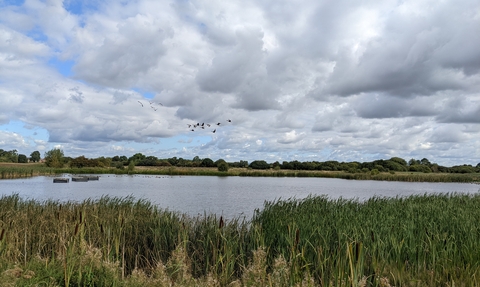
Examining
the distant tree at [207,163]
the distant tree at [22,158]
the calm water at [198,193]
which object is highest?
the distant tree at [22,158]

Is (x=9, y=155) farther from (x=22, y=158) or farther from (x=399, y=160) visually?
(x=399, y=160)

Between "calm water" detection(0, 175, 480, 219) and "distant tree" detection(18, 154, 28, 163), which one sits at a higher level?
"distant tree" detection(18, 154, 28, 163)

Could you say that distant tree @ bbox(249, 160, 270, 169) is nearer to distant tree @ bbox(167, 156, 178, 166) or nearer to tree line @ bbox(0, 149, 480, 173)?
tree line @ bbox(0, 149, 480, 173)

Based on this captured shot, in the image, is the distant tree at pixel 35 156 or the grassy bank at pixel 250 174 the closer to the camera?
the grassy bank at pixel 250 174

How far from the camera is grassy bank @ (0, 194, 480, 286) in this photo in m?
5.45

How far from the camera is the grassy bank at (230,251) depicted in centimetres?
545

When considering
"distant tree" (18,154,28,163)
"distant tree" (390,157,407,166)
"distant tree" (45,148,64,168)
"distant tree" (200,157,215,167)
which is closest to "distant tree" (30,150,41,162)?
"distant tree" (18,154,28,163)

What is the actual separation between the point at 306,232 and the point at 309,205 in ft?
17.2

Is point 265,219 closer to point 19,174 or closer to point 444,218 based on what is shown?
point 444,218

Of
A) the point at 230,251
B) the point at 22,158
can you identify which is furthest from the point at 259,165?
the point at 230,251

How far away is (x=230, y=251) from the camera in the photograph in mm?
7555

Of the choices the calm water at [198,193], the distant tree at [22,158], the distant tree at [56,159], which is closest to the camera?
the calm water at [198,193]

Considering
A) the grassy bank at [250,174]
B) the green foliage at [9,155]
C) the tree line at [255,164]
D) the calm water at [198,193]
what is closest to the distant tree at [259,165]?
the tree line at [255,164]

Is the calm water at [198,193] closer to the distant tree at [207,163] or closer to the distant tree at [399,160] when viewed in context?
the distant tree at [207,163]
